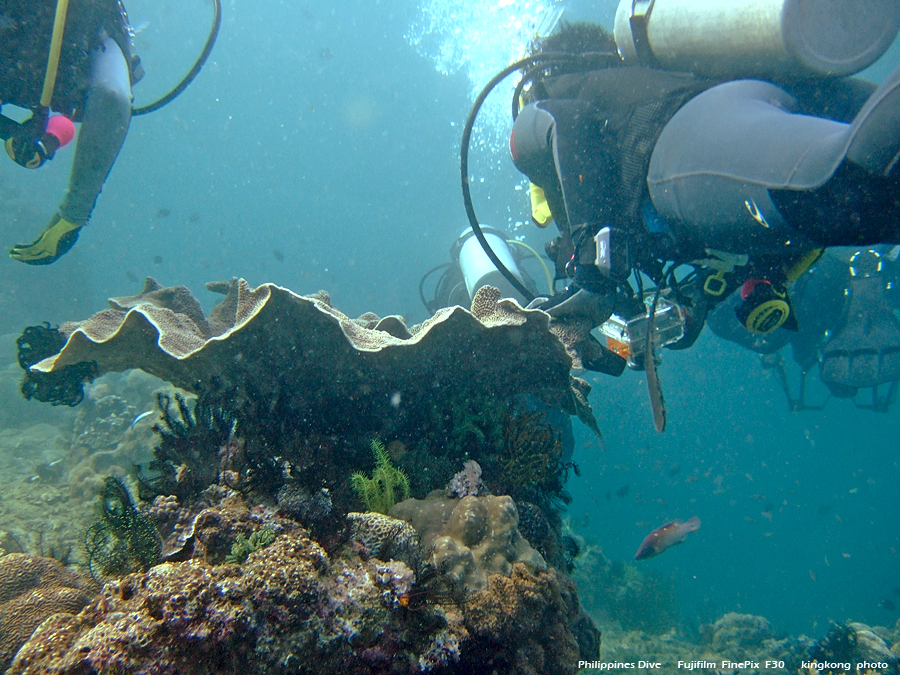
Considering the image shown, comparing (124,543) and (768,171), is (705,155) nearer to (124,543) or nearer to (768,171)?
(768,171)

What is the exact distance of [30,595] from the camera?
2.00 metres

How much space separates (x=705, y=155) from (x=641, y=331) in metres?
1.24

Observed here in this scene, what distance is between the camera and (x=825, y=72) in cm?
220

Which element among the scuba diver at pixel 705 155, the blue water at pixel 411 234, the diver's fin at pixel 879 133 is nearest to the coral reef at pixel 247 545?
the scuba diver at pixel 705 155

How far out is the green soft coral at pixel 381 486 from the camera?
7.81 feet

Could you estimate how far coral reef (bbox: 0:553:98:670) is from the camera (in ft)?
6.02

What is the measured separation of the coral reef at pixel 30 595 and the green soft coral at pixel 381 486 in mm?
1381

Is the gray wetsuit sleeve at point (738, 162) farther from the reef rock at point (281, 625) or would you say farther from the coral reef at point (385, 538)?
the coral reef at point (385, 538)

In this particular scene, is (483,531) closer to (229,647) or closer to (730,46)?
(229,647)

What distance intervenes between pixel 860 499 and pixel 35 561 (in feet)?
223

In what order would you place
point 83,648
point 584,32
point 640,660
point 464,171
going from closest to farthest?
point 83,648, point 584,32, point 464,171, point 640,660

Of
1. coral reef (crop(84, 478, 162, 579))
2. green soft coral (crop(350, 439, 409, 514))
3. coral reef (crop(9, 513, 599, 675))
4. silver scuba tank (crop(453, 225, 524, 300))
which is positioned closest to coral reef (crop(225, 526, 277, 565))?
coral reef (crop(9, 513, 599, 675))

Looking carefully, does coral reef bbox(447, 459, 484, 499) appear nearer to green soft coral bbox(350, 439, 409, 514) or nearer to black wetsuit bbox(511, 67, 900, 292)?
green soft coral bbox(350, 439, 409, 514)

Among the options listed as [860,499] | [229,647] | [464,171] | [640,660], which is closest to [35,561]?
[229,647]
